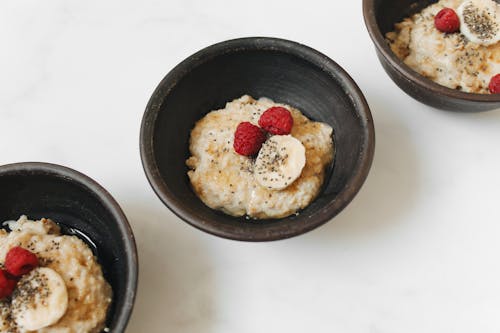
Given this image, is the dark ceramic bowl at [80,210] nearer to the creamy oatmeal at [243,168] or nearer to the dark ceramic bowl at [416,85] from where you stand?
the creamy oatmeal at [243,168]

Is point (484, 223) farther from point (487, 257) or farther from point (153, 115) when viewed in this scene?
point (153, 115)

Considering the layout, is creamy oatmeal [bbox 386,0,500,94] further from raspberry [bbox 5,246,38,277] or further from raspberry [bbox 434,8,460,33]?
raspberry [bbox 5,246,38,277]

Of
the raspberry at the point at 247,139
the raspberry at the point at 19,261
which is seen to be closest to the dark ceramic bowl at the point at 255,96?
the raspberry at the point at 247,139

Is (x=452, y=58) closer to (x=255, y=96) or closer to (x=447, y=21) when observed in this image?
(x=447, y=21)

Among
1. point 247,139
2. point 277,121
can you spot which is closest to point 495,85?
point 277,121

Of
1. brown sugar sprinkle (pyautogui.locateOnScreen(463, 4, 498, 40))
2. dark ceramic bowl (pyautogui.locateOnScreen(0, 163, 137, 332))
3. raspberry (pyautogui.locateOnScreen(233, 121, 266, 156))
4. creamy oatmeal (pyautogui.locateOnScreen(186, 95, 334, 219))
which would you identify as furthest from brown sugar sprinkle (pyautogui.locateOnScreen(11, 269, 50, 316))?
brown sugar sprinkle (pyautogui.locateOnScreen(463, 4, 498, 40))

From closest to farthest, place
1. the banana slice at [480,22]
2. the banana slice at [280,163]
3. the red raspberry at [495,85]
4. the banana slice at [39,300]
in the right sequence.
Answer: the banana slice at [39,300], the banana slice at [280,163], the red raspberry at [495,85], the banana slice at [480,22]

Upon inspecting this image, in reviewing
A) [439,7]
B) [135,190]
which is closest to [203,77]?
[135,190]
